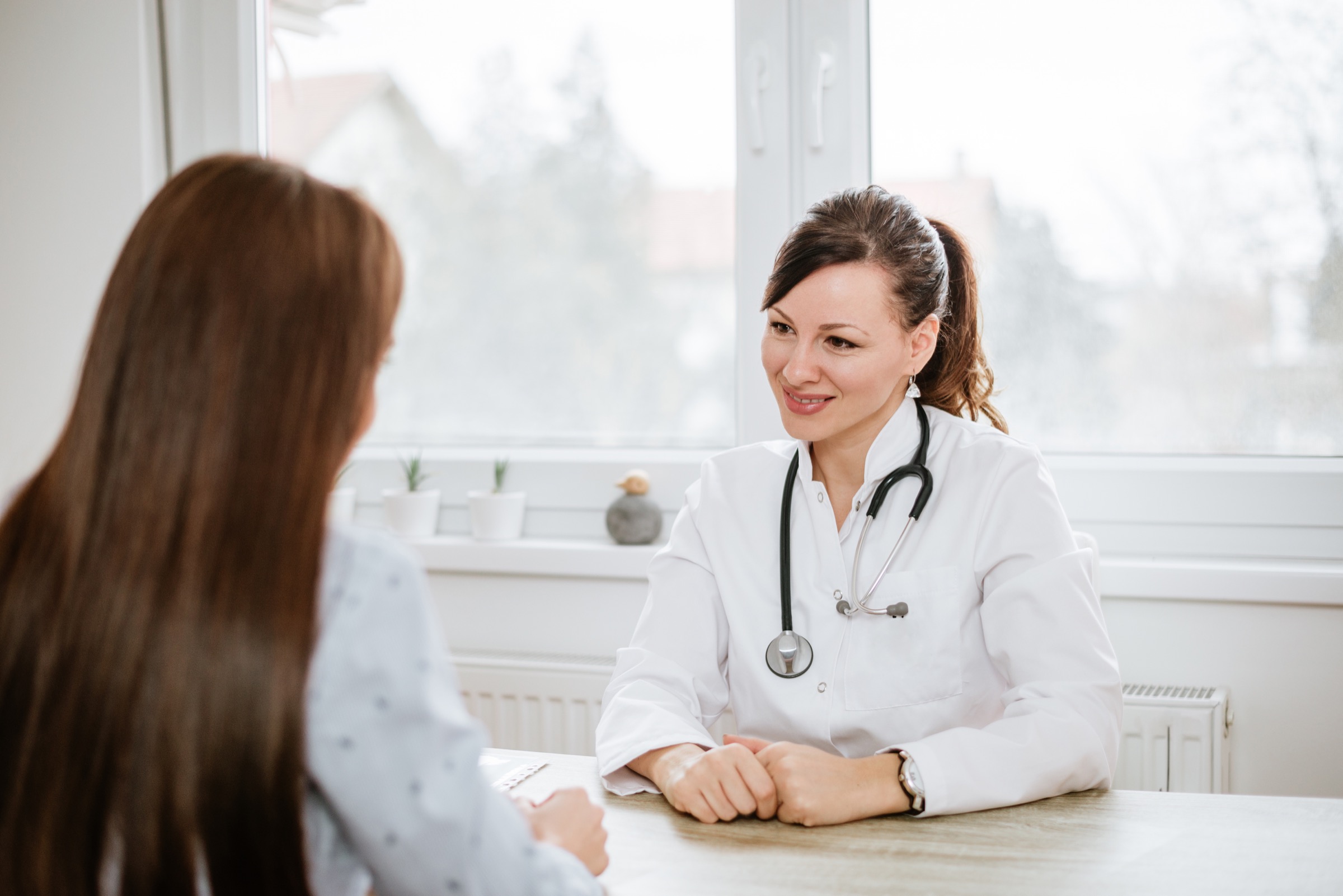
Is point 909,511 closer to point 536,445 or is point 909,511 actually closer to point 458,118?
point 536,445

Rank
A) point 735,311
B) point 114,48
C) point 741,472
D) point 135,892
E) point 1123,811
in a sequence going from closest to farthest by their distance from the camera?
point 135,892
point 1123,811
point 741,472
point 735,311
point 114,48

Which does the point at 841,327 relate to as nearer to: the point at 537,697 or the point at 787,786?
the point at 787,786

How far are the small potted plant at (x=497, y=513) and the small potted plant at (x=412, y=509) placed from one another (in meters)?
0.11

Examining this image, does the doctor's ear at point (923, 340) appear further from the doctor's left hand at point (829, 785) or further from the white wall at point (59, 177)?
the white wall at point (59, 177)

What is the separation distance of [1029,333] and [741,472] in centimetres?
80

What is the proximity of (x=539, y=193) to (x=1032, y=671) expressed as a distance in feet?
5.11

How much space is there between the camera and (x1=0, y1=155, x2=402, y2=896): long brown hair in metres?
0.67

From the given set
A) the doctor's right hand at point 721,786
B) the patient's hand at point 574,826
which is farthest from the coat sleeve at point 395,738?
the doctor's right hand at point 721,786

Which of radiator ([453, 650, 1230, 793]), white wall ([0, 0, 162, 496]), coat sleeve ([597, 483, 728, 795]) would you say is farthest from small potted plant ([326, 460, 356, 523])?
coat sleeve ([597, 483, 728, 795])

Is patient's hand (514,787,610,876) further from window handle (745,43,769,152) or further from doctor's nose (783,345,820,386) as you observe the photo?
window handle (745,43,769,152)

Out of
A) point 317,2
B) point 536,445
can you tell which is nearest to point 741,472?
point 536,445

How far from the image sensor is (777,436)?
218cm

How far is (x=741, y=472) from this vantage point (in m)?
1.65

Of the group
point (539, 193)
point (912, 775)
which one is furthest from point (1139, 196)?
point (912, 775)
